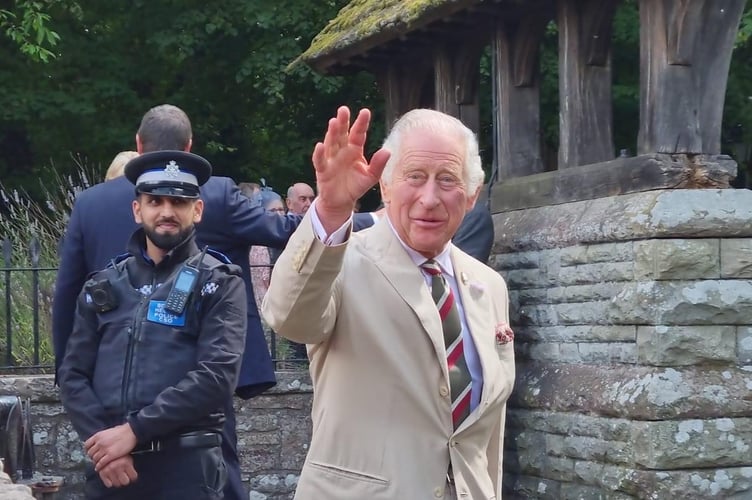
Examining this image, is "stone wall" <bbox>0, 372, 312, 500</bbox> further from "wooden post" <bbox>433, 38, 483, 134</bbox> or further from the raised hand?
the raised hand

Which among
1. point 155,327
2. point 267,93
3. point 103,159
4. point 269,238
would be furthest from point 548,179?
point 103,159

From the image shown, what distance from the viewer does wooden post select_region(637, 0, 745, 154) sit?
6758 mm

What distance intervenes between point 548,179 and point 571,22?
3.00ft

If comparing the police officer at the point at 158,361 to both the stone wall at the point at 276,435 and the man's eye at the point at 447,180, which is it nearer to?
the man's eye at the point at 447,180

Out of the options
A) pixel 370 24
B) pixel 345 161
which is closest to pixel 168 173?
pixel 345 161

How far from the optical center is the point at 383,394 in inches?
121

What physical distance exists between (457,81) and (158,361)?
5660 mm

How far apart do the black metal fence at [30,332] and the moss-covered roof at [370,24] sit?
2168 mm

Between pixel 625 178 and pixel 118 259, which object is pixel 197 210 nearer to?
pixel 118 259

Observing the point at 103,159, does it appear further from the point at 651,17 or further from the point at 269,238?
the point at 269,238

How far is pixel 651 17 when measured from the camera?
6.94m

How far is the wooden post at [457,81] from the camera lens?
965 cm

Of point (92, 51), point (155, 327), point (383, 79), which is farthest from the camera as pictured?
point (92, 51)

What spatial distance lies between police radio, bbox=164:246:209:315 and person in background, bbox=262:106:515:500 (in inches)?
51.7
